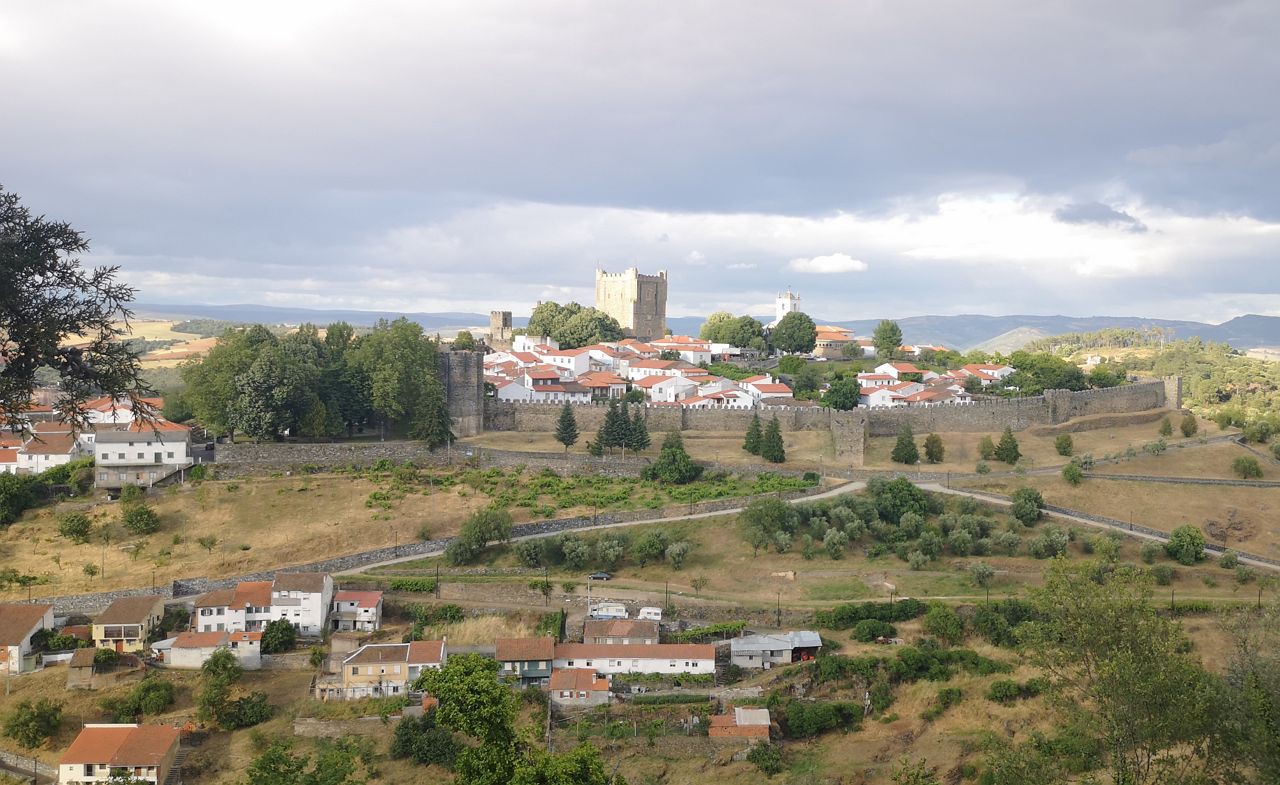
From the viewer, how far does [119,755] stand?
23141 mm

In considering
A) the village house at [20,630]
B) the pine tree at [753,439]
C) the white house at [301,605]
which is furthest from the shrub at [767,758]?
the village house at [20,630]

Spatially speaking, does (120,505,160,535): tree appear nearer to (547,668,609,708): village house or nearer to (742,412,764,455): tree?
(547,668,609,708): village house

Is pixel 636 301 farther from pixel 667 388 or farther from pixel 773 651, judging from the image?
pixel 773 651

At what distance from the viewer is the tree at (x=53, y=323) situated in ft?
21.4

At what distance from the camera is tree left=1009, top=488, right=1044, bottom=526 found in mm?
36969

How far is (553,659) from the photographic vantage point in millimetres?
28844

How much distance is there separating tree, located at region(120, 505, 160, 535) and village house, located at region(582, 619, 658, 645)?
53.0 feet

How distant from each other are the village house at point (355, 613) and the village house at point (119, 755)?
7.01 metres

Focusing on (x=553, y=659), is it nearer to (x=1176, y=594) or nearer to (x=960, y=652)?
(x=960, y=652)

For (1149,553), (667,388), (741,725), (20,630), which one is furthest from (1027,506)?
(20,630)

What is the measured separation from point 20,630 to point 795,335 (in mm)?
50942

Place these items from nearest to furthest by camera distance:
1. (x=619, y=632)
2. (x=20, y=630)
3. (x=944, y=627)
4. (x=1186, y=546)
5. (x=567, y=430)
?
(x=20, y=630), (x=619, y=632), (x=944, y=627), (x=1186, y=546), (x=567, y=430)

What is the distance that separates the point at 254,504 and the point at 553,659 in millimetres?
14595

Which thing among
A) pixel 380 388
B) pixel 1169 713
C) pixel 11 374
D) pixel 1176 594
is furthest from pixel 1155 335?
pixel 11 374
